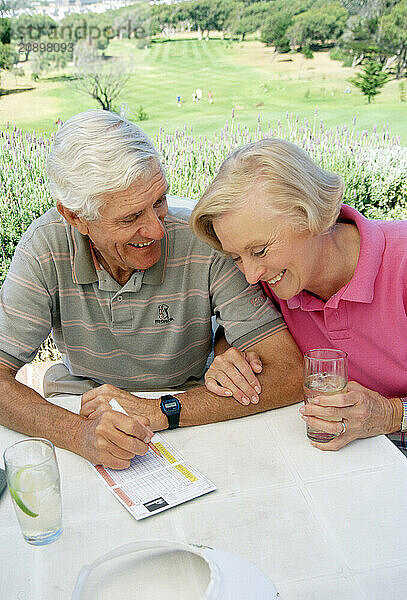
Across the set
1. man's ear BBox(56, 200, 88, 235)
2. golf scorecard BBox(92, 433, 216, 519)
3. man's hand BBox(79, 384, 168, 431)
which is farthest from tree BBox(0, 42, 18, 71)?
golf scorecard BBox(92, 433, 216, 519)

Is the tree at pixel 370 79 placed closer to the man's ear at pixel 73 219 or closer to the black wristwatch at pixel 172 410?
the man's ear at pixel 73 219

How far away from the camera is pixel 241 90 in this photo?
4426mm

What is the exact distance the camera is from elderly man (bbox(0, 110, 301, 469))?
67.7 inches

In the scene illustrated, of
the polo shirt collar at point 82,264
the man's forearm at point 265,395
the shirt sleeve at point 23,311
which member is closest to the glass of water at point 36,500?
the man's forearm at point 265,395

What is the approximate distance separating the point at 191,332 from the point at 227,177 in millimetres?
604

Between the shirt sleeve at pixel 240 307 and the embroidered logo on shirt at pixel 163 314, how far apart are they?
15 cm

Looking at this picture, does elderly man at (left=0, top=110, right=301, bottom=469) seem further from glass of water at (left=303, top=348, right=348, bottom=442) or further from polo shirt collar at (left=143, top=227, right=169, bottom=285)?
glass of water at (left=303, top=348, right=348, bottom=442)

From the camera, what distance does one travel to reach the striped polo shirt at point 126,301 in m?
1.96

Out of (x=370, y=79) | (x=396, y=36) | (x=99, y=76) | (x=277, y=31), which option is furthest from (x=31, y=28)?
(x=396, y=36)

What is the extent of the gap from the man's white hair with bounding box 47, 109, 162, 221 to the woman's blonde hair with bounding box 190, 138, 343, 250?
0.75ft

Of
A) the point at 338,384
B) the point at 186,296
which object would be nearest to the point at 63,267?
the point at 186,296

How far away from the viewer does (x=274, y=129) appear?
14.4 feet

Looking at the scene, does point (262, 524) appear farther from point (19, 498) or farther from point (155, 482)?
point (19, 498)

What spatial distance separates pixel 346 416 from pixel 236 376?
0.36 metres
